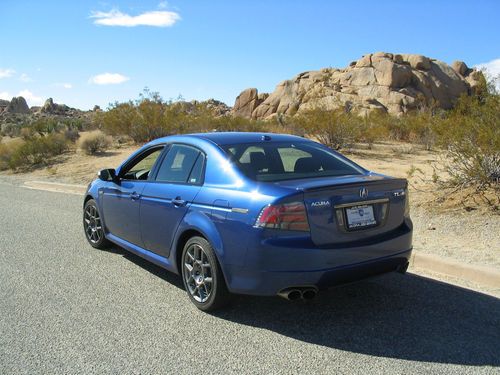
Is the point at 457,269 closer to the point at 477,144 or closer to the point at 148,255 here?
the point at 148,255

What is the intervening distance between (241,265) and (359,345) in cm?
113

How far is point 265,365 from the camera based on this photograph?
371 cm

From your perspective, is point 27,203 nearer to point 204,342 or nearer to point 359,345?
point 204,342

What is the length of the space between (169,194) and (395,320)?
2459 mm

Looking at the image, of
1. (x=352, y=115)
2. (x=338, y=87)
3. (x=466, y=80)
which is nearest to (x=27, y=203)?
(x=352, y=115)

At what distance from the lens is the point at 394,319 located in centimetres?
454

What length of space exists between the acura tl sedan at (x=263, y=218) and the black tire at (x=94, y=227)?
1.40m

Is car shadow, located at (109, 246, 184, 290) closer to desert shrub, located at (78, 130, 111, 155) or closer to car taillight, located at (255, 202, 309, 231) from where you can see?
car taillight, located at (255, 202, 309, 231)

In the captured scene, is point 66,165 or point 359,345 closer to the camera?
point 359,345

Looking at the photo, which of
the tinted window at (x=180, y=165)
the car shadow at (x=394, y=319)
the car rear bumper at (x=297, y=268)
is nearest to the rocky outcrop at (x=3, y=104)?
the tinted window at (x=180, y=165)

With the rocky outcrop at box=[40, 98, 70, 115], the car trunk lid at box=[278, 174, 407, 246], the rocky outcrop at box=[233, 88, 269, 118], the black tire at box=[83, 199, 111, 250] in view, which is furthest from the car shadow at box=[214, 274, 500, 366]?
the rocky outcrop at box=[40, 98, 70, 115]

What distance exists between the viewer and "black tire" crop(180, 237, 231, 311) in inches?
177

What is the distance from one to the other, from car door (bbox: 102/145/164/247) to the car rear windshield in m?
1.33

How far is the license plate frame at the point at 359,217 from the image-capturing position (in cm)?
427
